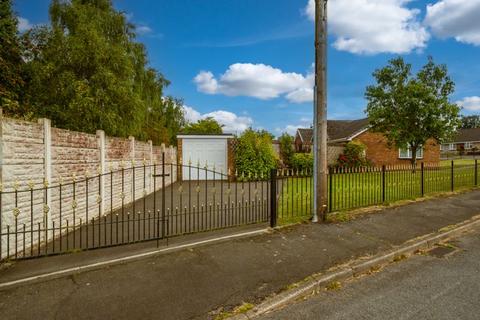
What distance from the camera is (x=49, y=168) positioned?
5.46 meters

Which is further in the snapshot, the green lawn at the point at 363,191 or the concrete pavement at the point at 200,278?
the green lawn at the point at 363,191

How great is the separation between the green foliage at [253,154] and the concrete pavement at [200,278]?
9.59m

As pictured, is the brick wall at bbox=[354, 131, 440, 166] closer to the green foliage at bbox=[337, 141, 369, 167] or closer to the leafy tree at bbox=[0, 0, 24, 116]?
the green foliage at bbox=[337, 141, 369, 167]

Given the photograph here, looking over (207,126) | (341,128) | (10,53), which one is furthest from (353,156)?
(10,53)

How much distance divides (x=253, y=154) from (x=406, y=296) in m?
12.6

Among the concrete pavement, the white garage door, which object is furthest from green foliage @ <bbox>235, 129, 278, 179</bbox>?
the concrete pavement

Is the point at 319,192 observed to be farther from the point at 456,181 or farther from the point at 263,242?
the point at 456,181

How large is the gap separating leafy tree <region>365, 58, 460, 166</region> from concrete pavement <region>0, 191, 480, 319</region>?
13.9 metres

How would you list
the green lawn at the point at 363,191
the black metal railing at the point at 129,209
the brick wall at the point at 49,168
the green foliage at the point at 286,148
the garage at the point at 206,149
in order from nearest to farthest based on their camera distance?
the brick wall at the point at 49,168
the black metal railing at the point at 129,209
the green lawn at the point at 363,191
the garage at the point at 206,149
the green foliage at the point at 286,148

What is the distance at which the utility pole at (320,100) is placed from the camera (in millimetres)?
6566

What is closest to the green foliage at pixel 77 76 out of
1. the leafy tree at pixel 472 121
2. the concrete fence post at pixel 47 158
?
the concrete fence post at pixel 47 158

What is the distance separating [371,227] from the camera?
20.8ft

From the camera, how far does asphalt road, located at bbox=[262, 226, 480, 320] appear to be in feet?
10.3

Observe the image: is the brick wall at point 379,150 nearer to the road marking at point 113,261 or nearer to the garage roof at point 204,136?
the garage roof at point 204,136
